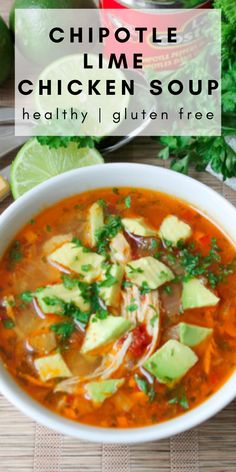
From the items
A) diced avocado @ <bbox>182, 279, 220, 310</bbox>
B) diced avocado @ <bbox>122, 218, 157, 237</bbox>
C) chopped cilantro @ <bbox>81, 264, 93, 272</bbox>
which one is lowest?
diced avocado @ <bbox>182, 279, 220, 310</bbox>

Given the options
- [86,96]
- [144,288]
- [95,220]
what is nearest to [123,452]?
[144,288]

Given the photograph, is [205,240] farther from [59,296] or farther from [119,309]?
[59,296]

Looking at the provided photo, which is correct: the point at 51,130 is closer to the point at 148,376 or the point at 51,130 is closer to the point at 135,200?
the point at 135,200

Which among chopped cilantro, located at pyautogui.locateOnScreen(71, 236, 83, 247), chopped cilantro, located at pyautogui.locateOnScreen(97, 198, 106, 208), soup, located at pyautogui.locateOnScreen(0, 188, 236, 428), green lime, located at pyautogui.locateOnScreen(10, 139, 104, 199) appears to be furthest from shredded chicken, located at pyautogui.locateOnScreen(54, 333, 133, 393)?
green lime, located at pyautogui.locateOnScreen(10, 139, 104, 199)

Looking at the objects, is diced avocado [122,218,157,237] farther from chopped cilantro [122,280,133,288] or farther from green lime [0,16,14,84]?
green lime [0,16,14,84]

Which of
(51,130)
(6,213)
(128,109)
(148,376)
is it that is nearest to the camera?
(148,376)

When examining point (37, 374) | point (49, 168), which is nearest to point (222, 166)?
point (49, 168)

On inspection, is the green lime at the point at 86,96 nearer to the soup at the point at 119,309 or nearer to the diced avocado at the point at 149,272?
the soup at the point at 119,309
